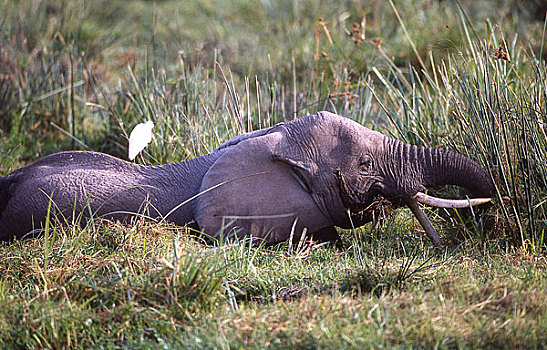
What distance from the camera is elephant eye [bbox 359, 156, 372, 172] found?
156 inches

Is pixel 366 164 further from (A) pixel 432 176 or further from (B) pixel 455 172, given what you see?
(B) pixel 455 172

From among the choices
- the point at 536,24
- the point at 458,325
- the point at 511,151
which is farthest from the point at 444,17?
the point at 458,325

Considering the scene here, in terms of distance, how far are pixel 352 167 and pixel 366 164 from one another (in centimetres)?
8

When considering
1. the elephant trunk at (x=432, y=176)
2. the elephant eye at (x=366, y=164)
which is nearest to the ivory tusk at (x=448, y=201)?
the elephant trunk at (x=432, y=176)

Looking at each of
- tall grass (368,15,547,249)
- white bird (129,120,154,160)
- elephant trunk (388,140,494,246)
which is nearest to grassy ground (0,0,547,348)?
tall grass (368,15,547,249)

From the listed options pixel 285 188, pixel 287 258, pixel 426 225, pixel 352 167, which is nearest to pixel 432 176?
pixel 426 225

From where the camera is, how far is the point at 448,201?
3.84m

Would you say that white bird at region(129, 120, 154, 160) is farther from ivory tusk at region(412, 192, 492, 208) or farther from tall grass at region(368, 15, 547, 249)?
tall grass at region(368, 15, 547, 249)

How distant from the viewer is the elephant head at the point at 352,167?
3.94 metres

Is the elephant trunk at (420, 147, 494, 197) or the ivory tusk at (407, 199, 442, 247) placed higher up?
the elephant trunk at (420, 147, 494, 197)

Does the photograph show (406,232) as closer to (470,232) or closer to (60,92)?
(470,232)

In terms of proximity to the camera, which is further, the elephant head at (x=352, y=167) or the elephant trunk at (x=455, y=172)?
the elephant head at (x=352, y=167)

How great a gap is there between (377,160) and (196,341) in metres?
1.78

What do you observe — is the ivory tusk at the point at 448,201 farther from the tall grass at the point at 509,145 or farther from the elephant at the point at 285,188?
the tall grass at the point at 509,145
